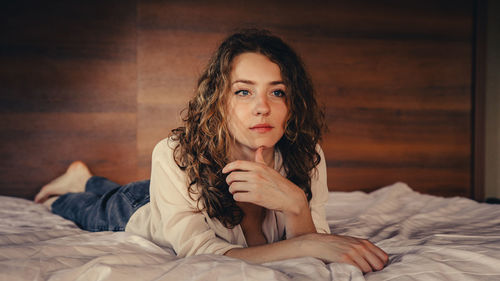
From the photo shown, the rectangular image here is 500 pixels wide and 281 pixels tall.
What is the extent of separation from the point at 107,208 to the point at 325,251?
0.88 m

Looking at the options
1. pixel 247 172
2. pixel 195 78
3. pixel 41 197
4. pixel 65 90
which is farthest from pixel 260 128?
pixel 65 90

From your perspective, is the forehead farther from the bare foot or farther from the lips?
the bare foot

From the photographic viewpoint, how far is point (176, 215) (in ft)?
2.50

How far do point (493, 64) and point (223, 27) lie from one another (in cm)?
192

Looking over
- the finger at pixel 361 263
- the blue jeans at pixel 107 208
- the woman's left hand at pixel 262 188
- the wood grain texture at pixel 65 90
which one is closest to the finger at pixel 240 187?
the woman's left hand at pixel 262 188

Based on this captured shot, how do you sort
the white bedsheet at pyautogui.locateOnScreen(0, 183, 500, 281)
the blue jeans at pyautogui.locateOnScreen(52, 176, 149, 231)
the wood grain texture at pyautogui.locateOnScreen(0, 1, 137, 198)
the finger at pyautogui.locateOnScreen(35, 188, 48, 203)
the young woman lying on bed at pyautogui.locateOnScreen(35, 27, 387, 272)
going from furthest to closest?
the wood grain texture at pyautogui.locateOnScreen(0, 1, 137, 198) → the finger at pyautogui.locateOnScreen(35, 188, 48, 203) → the blue jeans at pyautogui.locateOnScreen(52, 176, 149, 231) → the young woman lying on bed at pyautogui.locateOnScreen(35, 27, 387, 272) → the white bedsheet at pyautogui.locateOnScreen(0, 183, 500, 281)

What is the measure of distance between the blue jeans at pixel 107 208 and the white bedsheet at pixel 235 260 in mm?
98

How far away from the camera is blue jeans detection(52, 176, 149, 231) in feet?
3.80

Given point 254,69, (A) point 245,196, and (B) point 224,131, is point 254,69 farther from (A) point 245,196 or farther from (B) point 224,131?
(A) point 245,196

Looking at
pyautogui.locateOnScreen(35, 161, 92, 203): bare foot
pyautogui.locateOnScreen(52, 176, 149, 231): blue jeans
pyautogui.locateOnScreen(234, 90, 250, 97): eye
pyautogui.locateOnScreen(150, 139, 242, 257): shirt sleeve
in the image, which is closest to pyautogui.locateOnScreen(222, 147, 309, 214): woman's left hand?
pyautogui.locateOnScreen(150, 139, 242, 257): shirt sleeve

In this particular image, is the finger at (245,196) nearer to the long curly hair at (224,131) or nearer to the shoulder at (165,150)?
the long curly hair at (224,131)

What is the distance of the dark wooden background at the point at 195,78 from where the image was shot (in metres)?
1.99

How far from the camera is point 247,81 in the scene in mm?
871

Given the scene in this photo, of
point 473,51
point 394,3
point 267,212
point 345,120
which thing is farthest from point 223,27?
point 473,51
